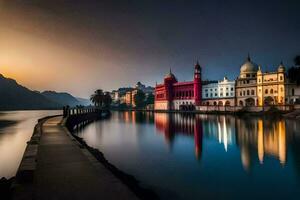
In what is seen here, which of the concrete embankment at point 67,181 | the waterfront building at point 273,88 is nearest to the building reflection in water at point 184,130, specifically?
the concrete embankment at point 67,181

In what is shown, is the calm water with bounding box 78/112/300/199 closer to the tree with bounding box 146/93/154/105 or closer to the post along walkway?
the post along walkway

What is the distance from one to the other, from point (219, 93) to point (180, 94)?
770 inches

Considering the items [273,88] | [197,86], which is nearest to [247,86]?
[273,88]

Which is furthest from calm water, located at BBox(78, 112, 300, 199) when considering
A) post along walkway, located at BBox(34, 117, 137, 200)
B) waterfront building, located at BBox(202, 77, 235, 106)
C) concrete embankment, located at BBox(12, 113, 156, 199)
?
waterfront building, located at BBox(202, 77, 235, 106)

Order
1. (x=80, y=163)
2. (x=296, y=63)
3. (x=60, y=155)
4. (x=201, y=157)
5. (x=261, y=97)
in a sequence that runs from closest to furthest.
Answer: (x=80, y=163)
(x=60, y=155)
(x=201, y=157)
(x=296, y=63)
(x=261, y=97)

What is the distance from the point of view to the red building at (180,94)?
3966 inches

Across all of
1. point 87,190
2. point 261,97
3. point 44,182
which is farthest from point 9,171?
point 261,97

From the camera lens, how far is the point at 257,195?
35.5ft

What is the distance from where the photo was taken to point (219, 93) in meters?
94.8

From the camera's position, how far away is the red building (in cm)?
10074

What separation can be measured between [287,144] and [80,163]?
1946cm

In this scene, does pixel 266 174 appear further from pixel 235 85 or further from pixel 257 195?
pixel 235 85

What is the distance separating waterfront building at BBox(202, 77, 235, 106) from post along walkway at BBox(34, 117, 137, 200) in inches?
3329

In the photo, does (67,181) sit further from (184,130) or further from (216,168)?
(184,130)
